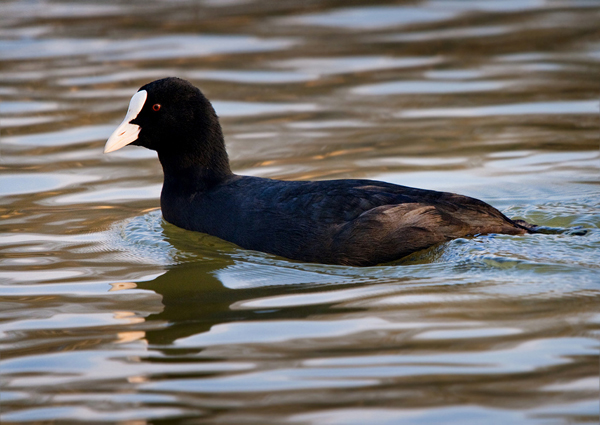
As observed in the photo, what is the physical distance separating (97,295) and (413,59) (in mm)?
7367

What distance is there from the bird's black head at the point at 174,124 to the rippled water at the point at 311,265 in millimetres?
559

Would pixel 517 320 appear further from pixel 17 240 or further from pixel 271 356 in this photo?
pixel 17 240

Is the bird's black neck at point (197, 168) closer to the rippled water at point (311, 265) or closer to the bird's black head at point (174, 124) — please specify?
the bird's black head at point (174, 124)

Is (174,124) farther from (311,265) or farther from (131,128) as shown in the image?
(311,265)

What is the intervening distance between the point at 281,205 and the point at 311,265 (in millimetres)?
443

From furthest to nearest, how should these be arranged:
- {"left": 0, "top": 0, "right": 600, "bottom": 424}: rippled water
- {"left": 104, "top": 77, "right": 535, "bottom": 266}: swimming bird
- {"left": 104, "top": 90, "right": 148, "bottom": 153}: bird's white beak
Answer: {"left": 104, "top": 90, "right": 148, "bottom": 153}: bird's white beak
{"left": 104, "top": 77, "right": 535, "bottom": 266}: swimming bird
{"left": 0, "top": 0, "right": 600, "bottom": 424}: rippled water

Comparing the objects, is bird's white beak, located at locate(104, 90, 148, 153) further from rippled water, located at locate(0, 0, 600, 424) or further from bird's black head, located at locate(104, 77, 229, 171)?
rippled water, located at locate(0, 0, 600, 424)

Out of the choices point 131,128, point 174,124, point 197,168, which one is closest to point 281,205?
point 197,168

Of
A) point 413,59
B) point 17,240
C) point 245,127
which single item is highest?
point 413,59

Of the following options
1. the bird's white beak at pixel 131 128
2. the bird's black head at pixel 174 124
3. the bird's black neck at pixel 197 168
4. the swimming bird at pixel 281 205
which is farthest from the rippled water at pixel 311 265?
the bird's white beak at pixel 131 128

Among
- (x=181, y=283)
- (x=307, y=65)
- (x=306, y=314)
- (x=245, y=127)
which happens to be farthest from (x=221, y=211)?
(x=307, y=65)

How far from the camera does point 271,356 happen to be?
12.7 ft

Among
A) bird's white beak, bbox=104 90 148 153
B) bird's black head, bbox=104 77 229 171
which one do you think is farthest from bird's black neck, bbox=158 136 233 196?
bird's white beak, bbox=104 90 148 153

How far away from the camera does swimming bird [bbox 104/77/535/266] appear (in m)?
5.02
